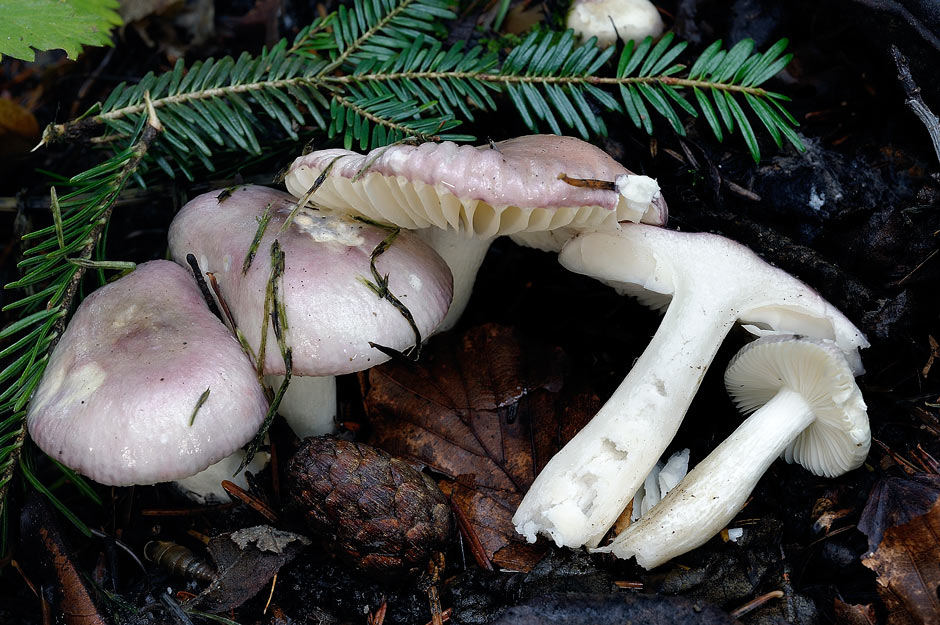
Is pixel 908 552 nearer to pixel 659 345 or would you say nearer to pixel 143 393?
pixel 659 345

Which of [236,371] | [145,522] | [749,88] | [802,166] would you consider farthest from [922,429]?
[145,522]

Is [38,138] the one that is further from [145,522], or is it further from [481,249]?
[481,249]

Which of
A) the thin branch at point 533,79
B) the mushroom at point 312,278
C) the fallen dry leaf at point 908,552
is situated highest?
the thin branch at point 533,79

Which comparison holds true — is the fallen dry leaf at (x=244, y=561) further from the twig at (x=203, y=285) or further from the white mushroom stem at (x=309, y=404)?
the twig at (x=203, y=285)

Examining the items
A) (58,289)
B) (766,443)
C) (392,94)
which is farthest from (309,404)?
Result: (766,443)

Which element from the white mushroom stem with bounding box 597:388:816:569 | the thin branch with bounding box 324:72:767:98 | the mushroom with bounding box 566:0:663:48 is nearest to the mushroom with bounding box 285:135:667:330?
the thin branch with bounding box 324:72:767:98

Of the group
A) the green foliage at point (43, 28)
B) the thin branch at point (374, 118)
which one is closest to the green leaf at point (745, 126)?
the thin branch at point (374, 118)
